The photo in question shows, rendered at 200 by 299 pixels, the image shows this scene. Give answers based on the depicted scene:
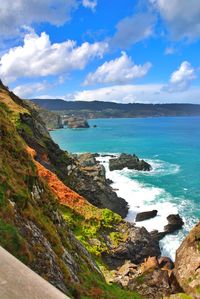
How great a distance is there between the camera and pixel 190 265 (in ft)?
100

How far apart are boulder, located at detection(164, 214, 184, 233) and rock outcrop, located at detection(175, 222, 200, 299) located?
13987 millimetres

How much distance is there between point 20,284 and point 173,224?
147 feet

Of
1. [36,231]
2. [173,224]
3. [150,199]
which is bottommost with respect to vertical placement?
[150,199]

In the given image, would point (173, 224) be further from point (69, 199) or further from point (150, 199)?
point (69, 199)

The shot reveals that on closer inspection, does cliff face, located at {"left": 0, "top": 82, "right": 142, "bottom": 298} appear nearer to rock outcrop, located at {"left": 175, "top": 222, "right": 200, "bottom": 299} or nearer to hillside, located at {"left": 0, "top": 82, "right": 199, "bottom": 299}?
hillside, located at {"left": 0, "top": 82, "right": 199, "bottom": 299}

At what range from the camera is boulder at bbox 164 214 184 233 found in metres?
47.5

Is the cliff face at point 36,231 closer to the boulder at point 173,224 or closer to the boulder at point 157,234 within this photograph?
the boulder at point 157,234

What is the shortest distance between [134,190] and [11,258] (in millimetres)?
62046

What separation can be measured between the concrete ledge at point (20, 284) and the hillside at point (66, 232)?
480cm

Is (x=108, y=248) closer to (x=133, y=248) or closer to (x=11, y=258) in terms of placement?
(x=133, y=248)

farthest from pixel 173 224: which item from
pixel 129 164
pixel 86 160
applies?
pixel 86 160

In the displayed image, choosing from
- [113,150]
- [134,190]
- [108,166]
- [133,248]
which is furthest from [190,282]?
[113,150]

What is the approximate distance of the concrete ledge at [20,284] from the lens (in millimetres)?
5617

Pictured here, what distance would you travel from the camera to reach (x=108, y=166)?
9512 centimetres
